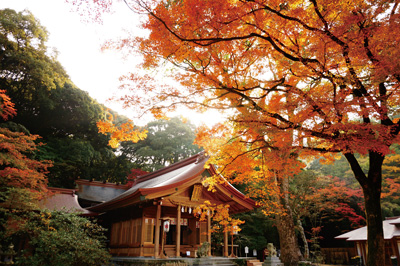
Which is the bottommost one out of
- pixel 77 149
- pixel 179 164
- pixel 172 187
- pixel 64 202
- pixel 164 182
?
pixel 64 202

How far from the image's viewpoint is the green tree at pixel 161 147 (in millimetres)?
29016

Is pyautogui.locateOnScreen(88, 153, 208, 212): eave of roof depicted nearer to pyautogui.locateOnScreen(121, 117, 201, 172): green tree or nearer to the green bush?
the green bush

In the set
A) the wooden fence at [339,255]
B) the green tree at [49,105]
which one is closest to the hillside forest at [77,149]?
the green tree at [49,105]

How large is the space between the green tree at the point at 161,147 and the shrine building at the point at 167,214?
519 inches

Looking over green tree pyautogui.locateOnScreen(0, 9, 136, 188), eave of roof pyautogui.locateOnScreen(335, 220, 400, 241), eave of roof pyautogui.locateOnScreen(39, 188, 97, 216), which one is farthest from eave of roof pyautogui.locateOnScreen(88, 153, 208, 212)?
eave of roof pyautogui.locateOnScreen(335, 220, 400, 241)

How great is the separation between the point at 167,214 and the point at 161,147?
55.8 feet

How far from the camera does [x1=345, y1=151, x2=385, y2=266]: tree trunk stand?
5.84 meters

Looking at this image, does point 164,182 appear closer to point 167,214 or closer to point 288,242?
point 167,214

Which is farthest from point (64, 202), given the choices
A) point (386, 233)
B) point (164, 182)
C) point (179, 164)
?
point (386, 233)

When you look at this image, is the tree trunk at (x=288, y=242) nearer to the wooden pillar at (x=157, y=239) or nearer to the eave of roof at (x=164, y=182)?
the eave of roof at (x=164, y=182)

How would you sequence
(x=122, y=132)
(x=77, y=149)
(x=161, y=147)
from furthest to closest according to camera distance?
(x=161, y=147)
(x=77, y=149)
(x=122, y=132)

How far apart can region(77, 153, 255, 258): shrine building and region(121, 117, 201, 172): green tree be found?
43.3 ft

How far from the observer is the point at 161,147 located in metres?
29.9

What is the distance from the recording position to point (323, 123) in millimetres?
6258
